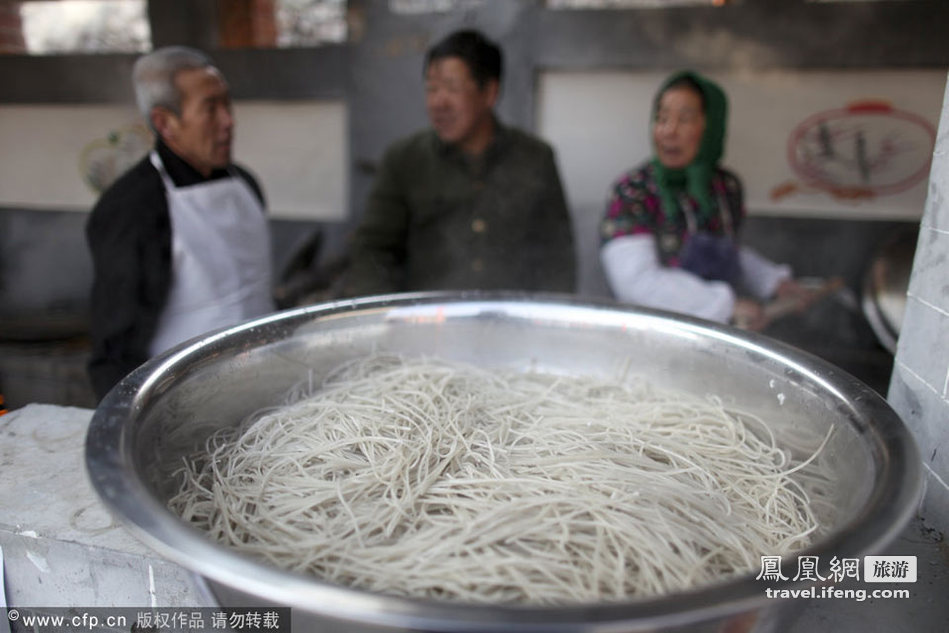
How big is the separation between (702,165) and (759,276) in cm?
77

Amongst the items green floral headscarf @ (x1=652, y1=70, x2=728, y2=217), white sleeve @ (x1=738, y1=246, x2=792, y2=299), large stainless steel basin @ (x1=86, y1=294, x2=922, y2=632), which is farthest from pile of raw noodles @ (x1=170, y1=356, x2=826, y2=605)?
white sleeve @ (x1=738, y1=246, x2=792, y2=299)

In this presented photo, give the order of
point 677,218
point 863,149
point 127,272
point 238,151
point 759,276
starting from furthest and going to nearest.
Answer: point 238,151 → point 863,149 → point 759,276 → point 677,218 → point 127,272

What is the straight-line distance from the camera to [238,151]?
17.5ft

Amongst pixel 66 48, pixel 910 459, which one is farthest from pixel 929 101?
pixel 66 48

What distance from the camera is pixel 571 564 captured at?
1.12m

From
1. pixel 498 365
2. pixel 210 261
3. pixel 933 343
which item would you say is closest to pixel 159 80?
pixel 210 261

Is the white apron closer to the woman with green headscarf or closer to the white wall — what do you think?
the woman with green headscarf

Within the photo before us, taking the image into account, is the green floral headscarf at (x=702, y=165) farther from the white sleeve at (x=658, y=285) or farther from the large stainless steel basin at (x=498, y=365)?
the large stainless steel basin at (x=498, y=365)

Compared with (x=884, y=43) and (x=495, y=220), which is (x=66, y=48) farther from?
(x=884, y=43)

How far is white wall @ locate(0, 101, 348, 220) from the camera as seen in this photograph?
514 cm

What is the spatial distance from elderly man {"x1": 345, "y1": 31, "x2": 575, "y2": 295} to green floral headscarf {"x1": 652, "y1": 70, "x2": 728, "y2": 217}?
0.66 meters

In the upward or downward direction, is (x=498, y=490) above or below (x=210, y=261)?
below

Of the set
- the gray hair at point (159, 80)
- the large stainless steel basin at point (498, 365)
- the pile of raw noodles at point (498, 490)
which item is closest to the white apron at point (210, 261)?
the gray hair at point (159, 80)

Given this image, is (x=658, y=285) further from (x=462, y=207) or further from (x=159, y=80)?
(x=159, y=80)
